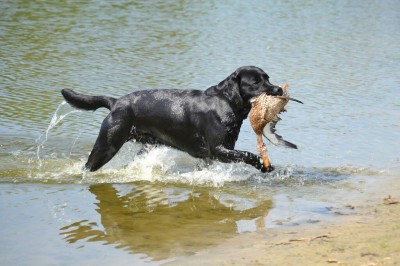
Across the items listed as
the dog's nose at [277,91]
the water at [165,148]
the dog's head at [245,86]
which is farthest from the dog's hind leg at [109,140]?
the dog's nose at [277,91]

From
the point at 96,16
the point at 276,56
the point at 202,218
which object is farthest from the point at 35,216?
the point at 96,16

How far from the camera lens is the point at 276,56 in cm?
1545

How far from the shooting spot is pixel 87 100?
856cm

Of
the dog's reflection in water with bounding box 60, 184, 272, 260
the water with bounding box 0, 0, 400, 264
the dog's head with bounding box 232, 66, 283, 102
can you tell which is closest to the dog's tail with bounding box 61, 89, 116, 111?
the water with bounding box 0, 0, 400, 264

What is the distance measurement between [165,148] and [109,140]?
69cm

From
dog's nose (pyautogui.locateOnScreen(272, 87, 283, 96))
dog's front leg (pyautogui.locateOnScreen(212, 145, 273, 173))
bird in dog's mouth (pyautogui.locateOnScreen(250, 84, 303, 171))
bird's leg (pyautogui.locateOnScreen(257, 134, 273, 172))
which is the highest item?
dog's nose (pyautogui.locateOnScreen(272, 87, 283, 96))

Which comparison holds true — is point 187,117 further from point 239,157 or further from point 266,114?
point 266,114

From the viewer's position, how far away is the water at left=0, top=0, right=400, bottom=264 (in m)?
6.81

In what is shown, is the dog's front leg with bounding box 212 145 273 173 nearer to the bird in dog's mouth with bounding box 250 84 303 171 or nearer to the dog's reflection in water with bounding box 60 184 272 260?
the bird in dog's mouth with bounding box 250 84 303 171

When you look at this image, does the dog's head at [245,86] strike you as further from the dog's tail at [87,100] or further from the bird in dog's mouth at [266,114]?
the dog's tail at [87,100]

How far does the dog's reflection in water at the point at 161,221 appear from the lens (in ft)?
20.7

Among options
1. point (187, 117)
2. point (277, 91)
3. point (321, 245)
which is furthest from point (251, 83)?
point (321, 245)

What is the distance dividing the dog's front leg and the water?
18 centimetres

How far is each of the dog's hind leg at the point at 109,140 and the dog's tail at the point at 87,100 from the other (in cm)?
23
